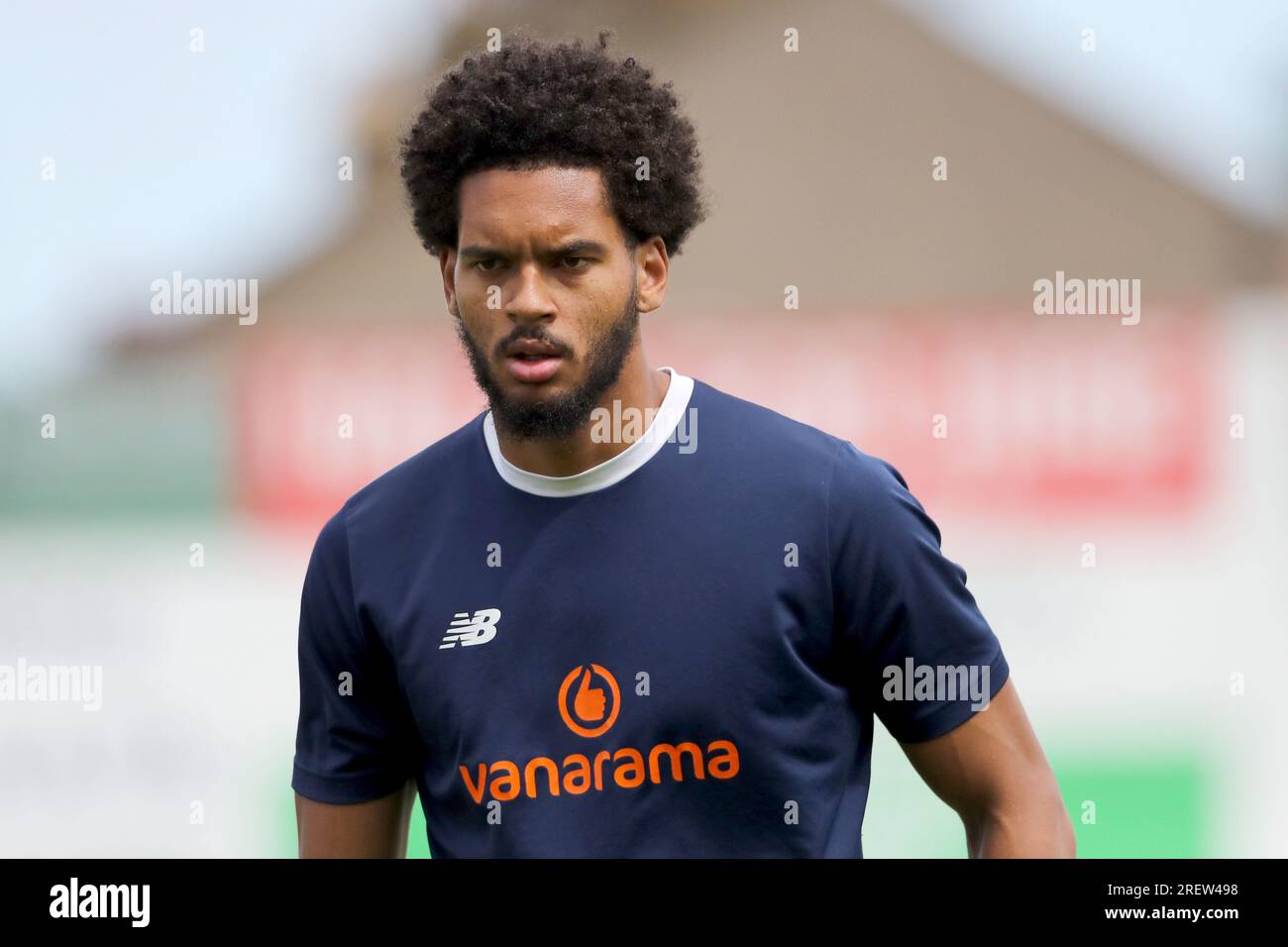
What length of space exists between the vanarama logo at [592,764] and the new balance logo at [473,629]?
162 mm

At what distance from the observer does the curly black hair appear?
9.03ft

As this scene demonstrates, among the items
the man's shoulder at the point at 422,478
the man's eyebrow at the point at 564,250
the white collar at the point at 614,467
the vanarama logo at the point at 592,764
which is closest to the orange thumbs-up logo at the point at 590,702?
the vanarama logo at the point at 592,764

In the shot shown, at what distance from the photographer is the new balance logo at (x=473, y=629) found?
102 inches

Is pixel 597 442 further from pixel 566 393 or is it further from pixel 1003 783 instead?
pixel 1003 783

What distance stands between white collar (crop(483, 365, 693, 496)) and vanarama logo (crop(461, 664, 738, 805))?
31 centimetres

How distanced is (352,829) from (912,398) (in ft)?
25.6

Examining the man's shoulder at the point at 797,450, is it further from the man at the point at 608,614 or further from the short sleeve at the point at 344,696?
the short sleeve at the point at 344,696

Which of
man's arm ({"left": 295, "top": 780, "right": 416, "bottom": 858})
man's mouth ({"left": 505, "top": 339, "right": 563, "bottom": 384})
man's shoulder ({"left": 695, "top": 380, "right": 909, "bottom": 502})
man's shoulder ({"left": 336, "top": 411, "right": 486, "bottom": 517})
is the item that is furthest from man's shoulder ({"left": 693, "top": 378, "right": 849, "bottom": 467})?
man's arm ({"left": 295, "top": 780, "right": 416, "bottom": 858})

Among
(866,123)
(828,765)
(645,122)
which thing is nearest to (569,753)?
(828,765)

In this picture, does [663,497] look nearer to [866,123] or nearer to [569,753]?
[569,753]

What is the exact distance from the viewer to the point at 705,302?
34.4 feet

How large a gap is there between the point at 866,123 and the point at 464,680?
9.36m

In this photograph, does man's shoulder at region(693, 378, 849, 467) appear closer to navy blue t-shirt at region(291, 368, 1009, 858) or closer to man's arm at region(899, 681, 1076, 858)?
navy blue t-shirt at region(291, 368, 1009, 858)

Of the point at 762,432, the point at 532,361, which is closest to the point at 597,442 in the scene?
the point at 532,361
